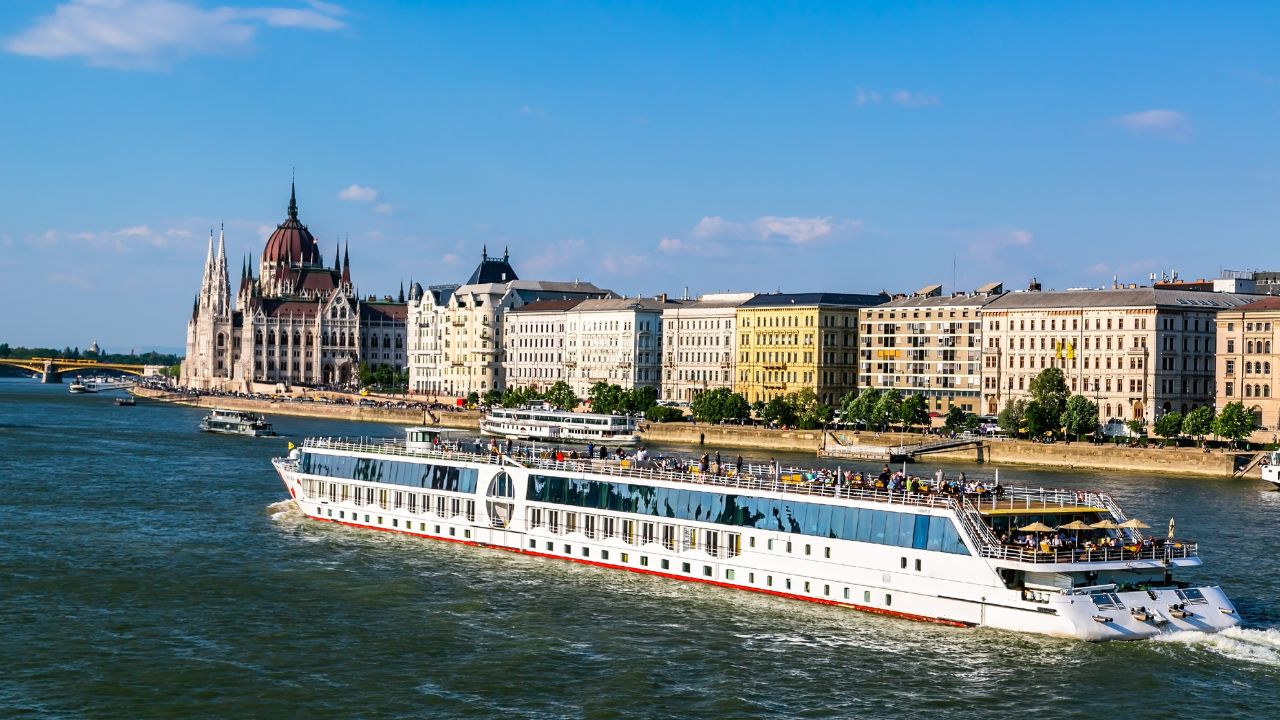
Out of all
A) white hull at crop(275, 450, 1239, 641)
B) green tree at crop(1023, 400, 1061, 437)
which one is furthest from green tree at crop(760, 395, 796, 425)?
white hull at crop(275, 450, 1239, 641)

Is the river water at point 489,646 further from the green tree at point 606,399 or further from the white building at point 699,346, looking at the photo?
the white building at point 699,346

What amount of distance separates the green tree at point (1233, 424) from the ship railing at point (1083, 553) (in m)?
64.8

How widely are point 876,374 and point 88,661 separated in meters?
109

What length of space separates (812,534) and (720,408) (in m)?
87.8

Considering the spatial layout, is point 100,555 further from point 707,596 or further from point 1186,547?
point 1186,547

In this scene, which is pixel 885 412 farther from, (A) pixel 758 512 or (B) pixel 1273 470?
(A) pixel 758 512

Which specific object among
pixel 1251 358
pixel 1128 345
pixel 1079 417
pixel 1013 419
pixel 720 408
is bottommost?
pixel 1013 419

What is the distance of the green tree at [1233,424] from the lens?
10125cm

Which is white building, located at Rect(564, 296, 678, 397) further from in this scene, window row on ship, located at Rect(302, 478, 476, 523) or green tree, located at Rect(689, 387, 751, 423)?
window row on ship, located at Rect(302, 478, 476, 523)

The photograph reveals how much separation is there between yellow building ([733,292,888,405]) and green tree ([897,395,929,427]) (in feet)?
65.3

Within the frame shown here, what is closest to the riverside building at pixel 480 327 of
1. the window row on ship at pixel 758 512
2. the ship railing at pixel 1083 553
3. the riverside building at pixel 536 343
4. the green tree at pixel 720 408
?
the riverside building at pixel 536 343

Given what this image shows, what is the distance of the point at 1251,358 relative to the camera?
11344cm

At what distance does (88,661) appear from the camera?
38.0m

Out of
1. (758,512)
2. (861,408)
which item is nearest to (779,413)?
(861,408)
